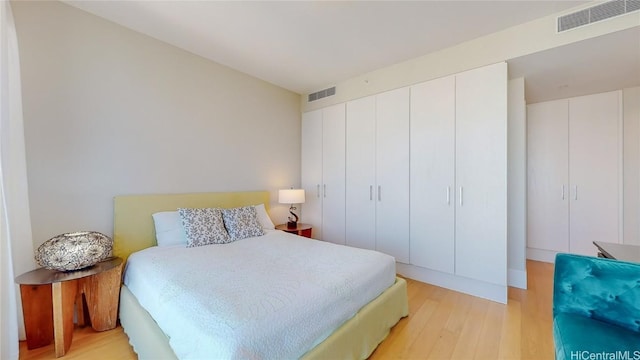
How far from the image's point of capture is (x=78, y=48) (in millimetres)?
2172

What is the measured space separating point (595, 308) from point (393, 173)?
6.83 ft

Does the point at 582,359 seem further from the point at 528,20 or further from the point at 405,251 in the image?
the point at 528,20

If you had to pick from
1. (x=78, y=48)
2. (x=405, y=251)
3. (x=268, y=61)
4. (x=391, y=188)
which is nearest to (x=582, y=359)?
(x=405, y=251)

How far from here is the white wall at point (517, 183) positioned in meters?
2.81

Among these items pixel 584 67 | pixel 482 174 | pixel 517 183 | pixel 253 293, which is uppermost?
pixel 584 67

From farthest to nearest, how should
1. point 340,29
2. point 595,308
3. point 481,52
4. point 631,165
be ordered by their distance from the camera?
point 631,165, point 481,52, point 340,29, point 595,308

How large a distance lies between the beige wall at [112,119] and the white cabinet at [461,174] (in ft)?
7.44

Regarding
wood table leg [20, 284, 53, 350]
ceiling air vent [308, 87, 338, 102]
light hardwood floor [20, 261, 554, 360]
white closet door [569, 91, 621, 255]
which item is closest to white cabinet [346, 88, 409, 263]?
ceiling air vent [308, 87, 338, 102]

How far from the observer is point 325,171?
3.93 m

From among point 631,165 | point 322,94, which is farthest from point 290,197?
point 631,165

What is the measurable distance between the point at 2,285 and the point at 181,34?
2.40 metres

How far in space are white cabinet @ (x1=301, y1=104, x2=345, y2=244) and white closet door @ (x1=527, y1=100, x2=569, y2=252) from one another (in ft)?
9.26

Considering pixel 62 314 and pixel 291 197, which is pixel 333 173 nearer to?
pixel 291 197

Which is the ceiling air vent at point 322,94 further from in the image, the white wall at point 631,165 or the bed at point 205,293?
the white wall at point 631,165
